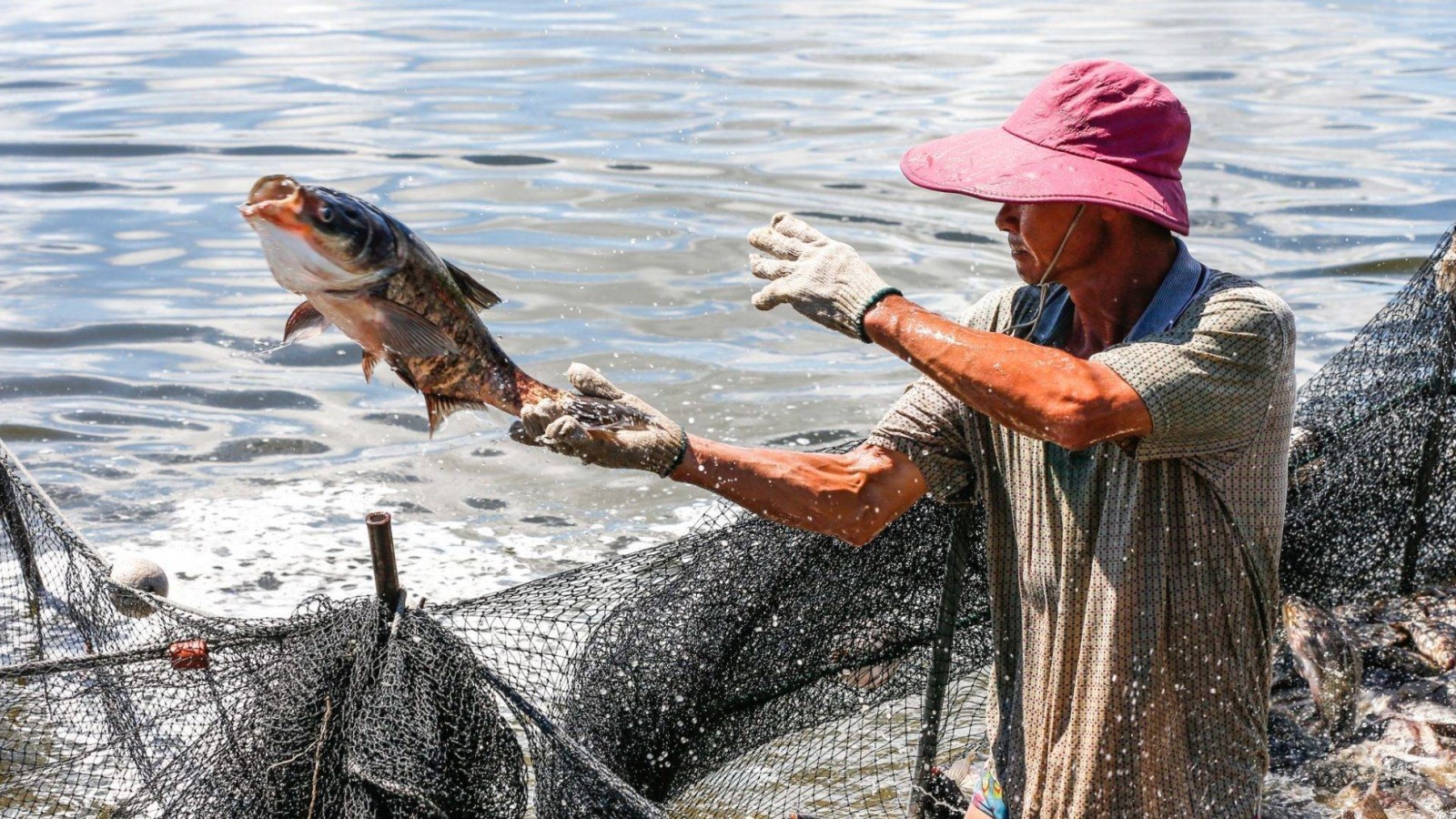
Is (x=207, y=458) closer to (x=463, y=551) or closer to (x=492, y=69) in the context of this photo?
(x=463, y=551)

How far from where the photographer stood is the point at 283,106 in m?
16.8

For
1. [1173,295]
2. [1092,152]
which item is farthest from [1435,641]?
[1092,152]

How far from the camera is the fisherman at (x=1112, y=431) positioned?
2.77 metres

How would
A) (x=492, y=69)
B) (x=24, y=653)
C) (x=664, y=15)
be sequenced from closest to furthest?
1. (x=24, y=653)
2. (x=492, y=69)
3. (x=664, y=15)

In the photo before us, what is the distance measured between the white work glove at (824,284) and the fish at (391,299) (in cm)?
43

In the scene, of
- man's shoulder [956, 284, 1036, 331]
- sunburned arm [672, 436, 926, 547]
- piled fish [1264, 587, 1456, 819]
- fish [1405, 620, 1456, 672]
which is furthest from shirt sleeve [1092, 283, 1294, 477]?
fish [1405, 620, 1456, 672]

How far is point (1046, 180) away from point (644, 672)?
1.67 metres

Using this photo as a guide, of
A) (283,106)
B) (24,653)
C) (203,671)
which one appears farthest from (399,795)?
(283,106)

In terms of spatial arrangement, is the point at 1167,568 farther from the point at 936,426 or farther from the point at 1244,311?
the point at 936,426

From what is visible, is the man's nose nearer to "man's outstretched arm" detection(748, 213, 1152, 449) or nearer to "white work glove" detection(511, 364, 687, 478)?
"man's outstretched arm" detection(748, 213, 1152, 449)

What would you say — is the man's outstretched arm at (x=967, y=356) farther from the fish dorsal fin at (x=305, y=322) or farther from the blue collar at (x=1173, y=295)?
the fish dorsal fin at (x=305, y=322)

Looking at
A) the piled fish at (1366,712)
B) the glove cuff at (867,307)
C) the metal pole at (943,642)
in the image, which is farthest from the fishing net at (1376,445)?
the glove cuff at (867,307)

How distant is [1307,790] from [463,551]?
4.18 metres

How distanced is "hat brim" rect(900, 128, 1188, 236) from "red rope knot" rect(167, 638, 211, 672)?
2.07 metres
